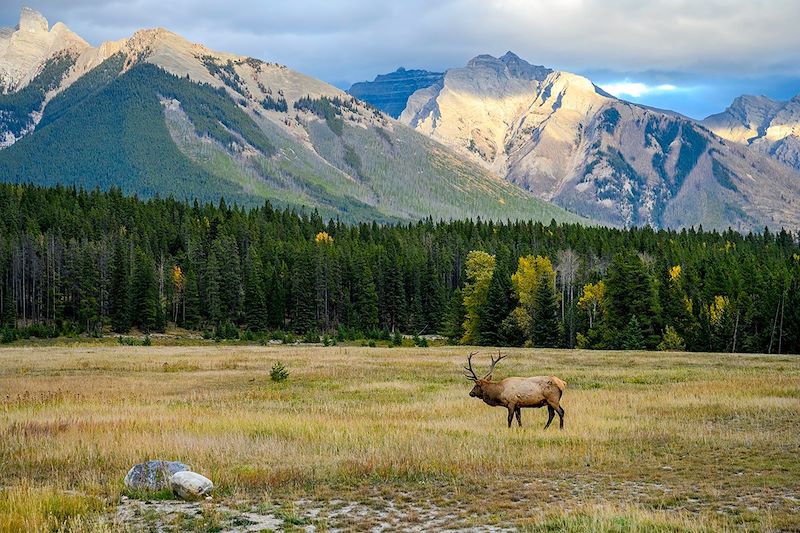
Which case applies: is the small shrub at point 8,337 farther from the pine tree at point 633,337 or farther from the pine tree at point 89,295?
the pine tree at point 633,337

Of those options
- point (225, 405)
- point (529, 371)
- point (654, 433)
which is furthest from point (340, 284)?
point (654, 433)

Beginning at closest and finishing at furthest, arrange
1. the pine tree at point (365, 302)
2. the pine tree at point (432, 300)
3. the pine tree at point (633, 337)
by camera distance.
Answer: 1. the pine tree at point (633, 337)
2. the pine tree at point (365, 302)
3. the pine tree at point (432, 300)

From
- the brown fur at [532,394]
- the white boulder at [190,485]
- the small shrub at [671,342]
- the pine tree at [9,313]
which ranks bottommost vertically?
the small shrub at [671,342]

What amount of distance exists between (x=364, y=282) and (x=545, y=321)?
46838 mm

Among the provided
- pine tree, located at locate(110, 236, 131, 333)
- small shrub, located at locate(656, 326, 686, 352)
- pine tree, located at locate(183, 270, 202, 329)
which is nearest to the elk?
small shrub, located at locate(656, 326, 686, 352)

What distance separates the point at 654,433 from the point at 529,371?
1033 inches

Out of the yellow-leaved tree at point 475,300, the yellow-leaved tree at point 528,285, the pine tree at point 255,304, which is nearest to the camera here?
the yellow-leaved tree at point 528,285

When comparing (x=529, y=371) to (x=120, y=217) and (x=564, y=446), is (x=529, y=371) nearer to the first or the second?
(x=564, y=446)

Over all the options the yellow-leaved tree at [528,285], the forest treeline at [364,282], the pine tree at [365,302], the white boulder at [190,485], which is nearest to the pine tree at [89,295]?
the forest treeline at [364,282]

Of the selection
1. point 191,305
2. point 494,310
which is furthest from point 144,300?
point 494,310

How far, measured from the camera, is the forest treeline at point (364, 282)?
295ft

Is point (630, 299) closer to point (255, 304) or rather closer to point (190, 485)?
point (255, 304)

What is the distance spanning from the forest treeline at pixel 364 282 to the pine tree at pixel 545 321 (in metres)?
0.17

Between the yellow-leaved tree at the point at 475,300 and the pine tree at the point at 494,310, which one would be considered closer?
the pine tree at the point at 494,310
